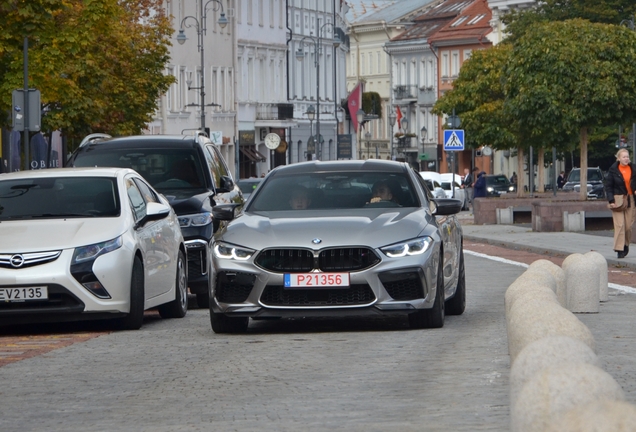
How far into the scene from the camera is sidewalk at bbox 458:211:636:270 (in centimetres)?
2910

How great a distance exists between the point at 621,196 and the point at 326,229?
47.8 feet

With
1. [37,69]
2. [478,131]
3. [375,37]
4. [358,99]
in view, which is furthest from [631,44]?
[375,37]

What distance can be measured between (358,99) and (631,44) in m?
61.8

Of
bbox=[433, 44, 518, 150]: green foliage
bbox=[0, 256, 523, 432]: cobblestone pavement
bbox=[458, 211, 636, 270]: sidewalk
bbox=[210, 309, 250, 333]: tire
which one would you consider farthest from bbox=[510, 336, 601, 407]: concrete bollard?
bbox=[433, 44, 518, 150]: green foliage

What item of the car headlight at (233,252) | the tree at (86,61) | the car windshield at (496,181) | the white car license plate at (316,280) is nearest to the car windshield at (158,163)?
the tree at (86,61)

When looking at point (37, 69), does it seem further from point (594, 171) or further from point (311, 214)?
point (594, 171)

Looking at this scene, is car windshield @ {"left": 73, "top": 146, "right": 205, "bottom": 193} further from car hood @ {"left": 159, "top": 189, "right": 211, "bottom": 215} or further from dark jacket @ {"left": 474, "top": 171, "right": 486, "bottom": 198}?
dark jacket @ {"left": 474, "top": 171, "right": 486, "bottom": 198}

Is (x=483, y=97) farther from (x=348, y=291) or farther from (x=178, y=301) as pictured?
(x=348, y=291)

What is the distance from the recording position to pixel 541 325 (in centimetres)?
780

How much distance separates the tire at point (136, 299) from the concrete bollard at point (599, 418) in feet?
32.3

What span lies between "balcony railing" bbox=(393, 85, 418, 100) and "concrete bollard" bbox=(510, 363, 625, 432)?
136397 millimetres

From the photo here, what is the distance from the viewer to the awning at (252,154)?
90.4 metres

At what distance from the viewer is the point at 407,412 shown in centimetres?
874

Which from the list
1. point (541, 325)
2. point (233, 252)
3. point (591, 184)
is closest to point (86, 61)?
point (233, 252)
